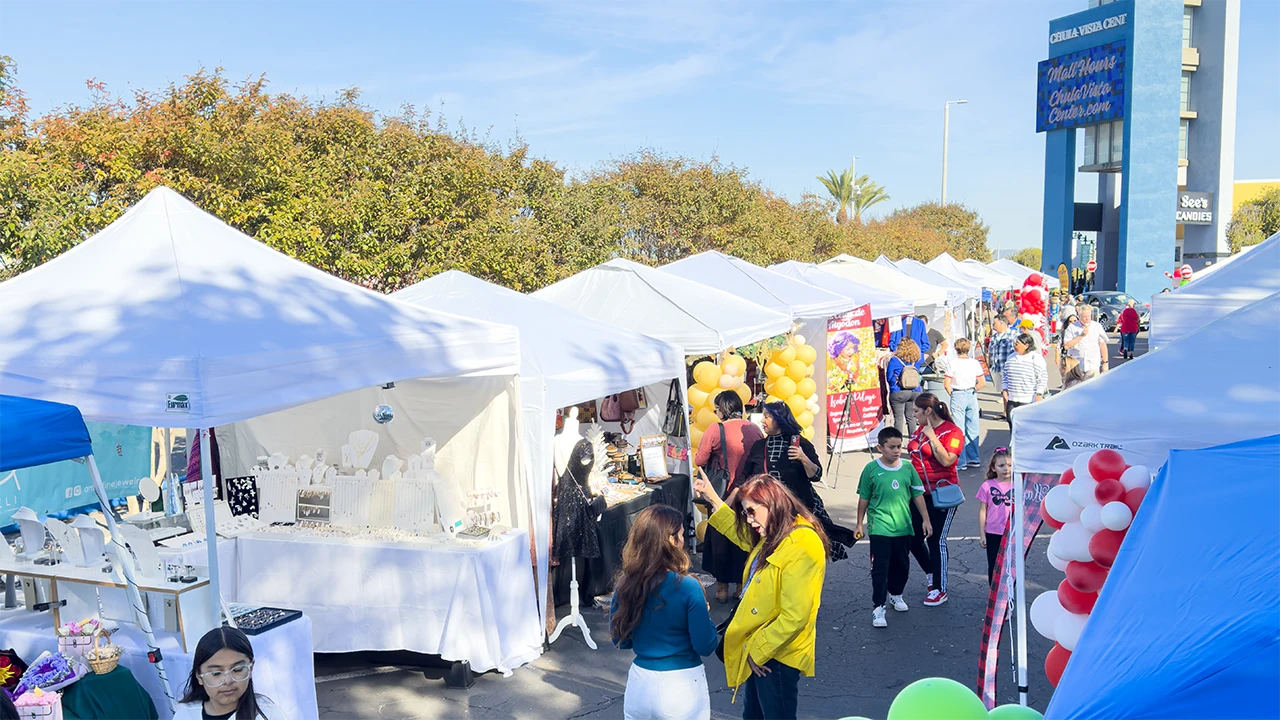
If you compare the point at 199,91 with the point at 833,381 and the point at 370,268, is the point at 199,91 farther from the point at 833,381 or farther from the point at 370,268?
the point at 833,381

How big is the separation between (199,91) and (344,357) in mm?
7647

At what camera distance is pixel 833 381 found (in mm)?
12961

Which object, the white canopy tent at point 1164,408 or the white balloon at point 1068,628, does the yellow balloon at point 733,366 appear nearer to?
the white canopy tent at point 1164,408

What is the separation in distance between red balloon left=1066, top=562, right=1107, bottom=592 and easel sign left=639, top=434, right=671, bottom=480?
4524 mm

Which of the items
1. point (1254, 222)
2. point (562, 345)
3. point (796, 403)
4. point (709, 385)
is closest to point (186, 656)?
point (562, 345)

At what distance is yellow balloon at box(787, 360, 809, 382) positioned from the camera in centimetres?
1164

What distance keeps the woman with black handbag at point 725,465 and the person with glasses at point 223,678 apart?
13.8ft

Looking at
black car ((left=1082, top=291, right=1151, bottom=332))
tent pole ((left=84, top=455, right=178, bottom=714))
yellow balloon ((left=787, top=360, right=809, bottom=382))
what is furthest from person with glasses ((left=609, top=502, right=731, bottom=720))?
black car ((left=1082, top=291, right=1151, bottom=332))

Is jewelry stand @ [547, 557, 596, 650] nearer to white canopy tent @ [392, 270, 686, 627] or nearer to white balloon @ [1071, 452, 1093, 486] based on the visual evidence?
white canopy tent @ [392, 270, 686, 627]

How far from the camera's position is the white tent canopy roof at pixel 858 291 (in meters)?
14.3

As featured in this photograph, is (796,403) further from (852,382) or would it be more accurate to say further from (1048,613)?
(1048,613)

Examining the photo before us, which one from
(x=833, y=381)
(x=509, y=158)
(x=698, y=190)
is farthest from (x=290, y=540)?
(x=698, y=190)

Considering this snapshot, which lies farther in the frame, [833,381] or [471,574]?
[833,381]

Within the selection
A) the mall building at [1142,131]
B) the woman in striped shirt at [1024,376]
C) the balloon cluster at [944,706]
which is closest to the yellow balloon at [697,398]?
the woman in striped shirt at [1024,376]
